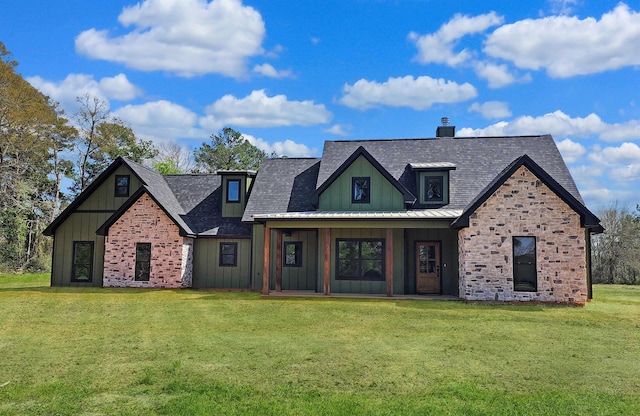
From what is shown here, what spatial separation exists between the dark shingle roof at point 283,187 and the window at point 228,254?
1.43 metres

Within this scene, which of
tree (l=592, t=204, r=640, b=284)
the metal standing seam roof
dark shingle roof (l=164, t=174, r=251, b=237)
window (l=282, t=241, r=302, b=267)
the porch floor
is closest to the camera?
the metal standing seam roof

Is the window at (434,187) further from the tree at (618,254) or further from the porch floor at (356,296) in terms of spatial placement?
the tree at (618,254)

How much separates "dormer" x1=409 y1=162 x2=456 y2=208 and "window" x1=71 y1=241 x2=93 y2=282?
13497 mm

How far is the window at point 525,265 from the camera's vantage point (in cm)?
1560

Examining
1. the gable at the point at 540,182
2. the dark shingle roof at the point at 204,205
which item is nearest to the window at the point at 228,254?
the dark shingle roof at the point at 204,205

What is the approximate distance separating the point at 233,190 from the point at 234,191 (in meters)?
0.06

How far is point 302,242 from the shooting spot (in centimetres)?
1973

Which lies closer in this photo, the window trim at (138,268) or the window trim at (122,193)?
the window trim at (138,268)

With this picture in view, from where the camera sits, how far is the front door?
1819cm

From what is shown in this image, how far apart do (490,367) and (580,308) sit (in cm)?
855

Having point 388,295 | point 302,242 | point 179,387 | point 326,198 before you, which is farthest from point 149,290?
point 179,387

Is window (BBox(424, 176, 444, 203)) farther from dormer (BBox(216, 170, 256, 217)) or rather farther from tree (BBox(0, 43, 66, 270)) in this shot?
tree (BBox(0, 43, 66, 270))

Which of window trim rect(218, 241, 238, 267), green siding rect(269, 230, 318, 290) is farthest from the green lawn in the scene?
window trim rect(218, 241, 238, 267)

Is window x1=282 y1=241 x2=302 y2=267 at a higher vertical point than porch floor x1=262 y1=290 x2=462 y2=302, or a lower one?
higher
